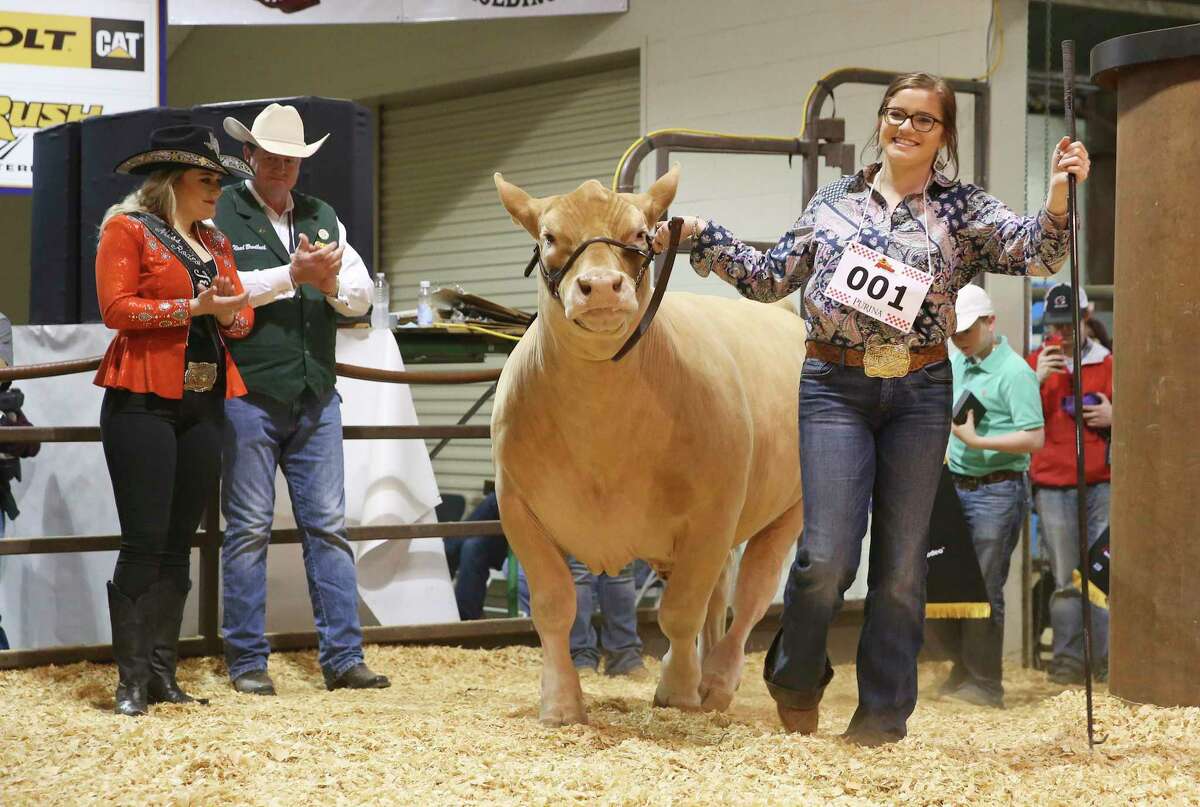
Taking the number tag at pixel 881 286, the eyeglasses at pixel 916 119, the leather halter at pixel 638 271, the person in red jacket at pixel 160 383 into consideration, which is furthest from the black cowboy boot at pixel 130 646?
the eyeglasses at pixel 916 119

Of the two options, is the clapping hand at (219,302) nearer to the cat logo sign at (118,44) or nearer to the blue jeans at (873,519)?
the blue jeans at (873,519)

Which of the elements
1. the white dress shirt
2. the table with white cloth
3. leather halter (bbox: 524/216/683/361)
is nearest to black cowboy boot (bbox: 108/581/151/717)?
the white dress shirt

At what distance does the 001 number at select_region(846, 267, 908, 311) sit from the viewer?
11.0 ft

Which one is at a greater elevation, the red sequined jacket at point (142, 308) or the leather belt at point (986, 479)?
the red sequined jacket at point (142, 308)

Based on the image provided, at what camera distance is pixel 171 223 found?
14.1ft

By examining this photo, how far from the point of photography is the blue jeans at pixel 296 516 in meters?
4.88

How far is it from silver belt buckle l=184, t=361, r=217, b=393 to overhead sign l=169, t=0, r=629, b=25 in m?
5.57

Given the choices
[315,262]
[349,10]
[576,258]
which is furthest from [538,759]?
[349,10]

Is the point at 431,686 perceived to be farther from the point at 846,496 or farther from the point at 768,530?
the point at 846,496

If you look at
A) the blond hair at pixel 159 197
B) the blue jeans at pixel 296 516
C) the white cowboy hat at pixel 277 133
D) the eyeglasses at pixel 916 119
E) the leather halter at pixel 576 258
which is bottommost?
the blue jeans at pixel 296 516

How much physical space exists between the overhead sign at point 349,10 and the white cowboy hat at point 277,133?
14.5 ft

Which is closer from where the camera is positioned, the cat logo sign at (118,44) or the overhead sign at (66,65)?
the overhead sign at (66,65)

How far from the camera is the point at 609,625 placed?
6055 mm

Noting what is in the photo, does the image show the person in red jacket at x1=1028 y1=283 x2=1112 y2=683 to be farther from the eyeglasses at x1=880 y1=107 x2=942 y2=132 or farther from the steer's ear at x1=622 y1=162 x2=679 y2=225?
the steer's ear at x1=622 y1=162 x2=679 y2=225
